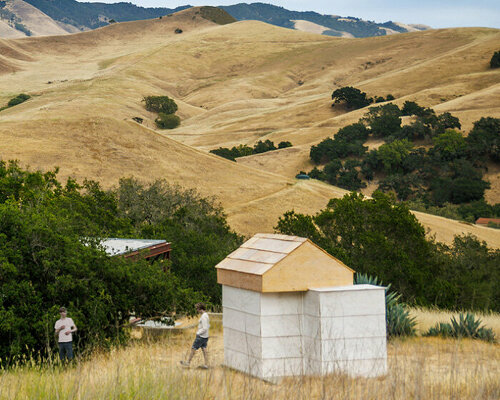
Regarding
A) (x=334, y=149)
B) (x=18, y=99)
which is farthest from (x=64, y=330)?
(x=18, y=99)

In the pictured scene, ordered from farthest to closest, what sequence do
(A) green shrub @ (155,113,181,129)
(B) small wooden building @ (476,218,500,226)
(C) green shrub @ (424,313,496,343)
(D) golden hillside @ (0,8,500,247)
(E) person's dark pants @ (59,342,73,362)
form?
(A) green shrub @ (155,113,181,129), (B) small wooden building @ (476,218,500,226), (D) golden hillside @ (0,8,500,247), (C) green shrub @ (424,313,496,343), (E) person's dark pants @ (59,342,73,362)

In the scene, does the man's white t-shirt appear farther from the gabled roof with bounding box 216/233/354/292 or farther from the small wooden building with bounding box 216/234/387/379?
the small wooden building with bounding box 216/234/387/379

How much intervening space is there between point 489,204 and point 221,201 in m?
38.8

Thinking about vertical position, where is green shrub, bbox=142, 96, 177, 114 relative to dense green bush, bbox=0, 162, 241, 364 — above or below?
below

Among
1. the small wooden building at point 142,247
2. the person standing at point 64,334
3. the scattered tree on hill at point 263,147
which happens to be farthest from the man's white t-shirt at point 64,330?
the scattered tree on hill at point 263,147

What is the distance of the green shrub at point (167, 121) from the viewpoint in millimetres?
121500

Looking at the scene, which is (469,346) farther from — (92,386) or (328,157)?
(328,157)

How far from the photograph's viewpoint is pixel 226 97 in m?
149

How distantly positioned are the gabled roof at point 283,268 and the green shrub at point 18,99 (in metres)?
107

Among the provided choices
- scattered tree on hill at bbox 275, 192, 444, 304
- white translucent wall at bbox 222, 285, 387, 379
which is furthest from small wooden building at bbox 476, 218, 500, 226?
white translucent wall at bbox 222, 285, 387, 379

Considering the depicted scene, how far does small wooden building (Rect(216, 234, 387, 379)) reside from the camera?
1052 centimetres

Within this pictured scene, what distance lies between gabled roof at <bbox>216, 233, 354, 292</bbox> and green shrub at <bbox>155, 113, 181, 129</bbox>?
111 meters

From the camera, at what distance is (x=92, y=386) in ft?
22.0

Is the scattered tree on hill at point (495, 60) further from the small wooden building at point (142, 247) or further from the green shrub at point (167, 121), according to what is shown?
the small wooden building at point (142, 247)
